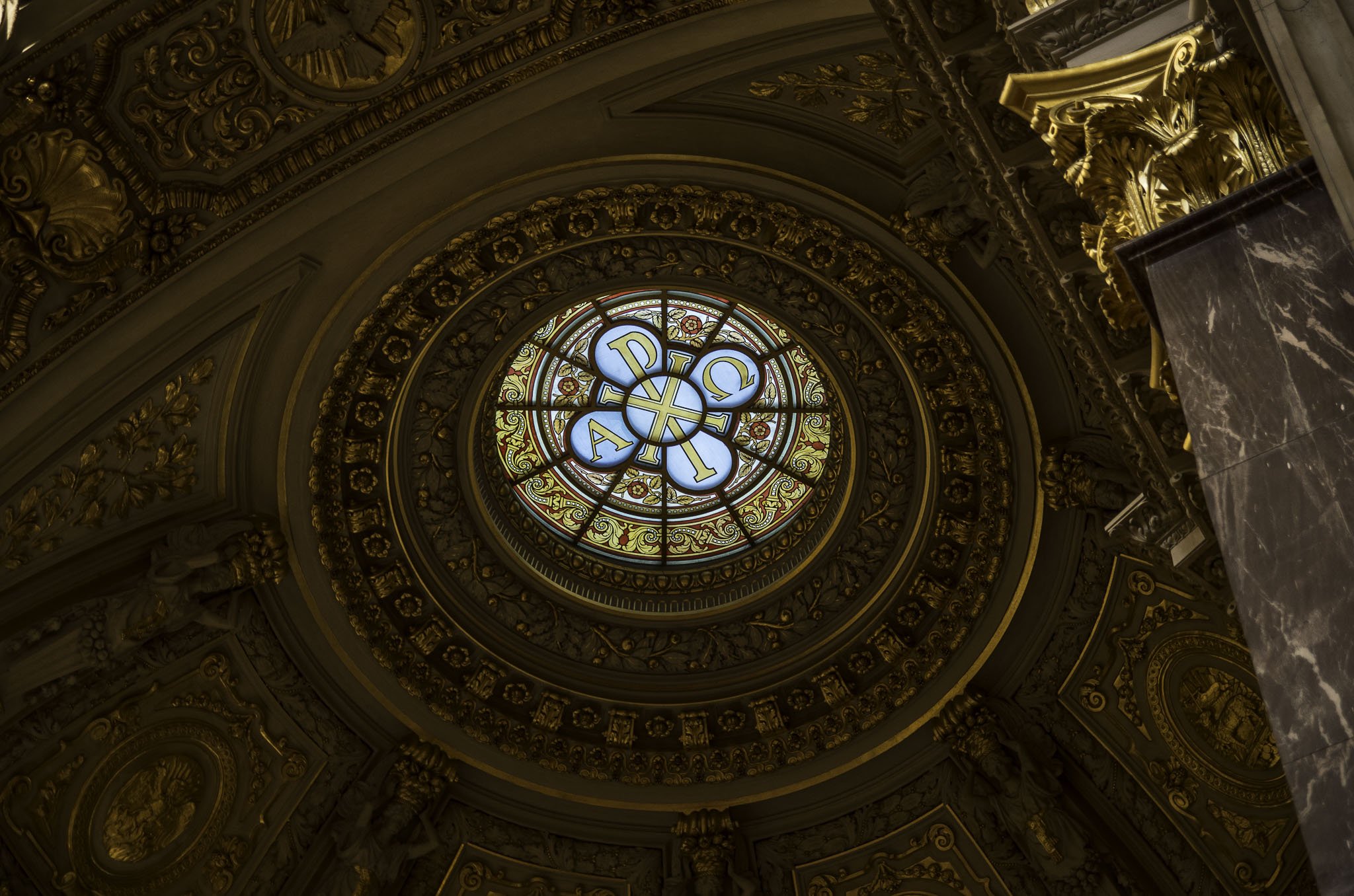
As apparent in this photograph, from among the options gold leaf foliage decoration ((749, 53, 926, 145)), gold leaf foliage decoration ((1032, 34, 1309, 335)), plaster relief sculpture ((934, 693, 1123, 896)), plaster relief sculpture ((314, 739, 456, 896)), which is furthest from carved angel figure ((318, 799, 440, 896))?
gold leaf foliage decoration ((1032, 34, 1309, 335))

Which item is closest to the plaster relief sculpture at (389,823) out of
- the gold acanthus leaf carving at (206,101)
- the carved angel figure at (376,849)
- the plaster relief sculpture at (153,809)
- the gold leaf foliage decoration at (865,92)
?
the carved angel figure at (376,849)

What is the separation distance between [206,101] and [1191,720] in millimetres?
8480

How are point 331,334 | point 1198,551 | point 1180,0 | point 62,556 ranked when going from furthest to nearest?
point 331,334 → point 62,556 → point 1198,551 → point 1180,0

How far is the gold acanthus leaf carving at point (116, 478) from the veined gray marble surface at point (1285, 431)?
7233 millimetres

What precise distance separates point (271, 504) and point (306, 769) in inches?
90.9

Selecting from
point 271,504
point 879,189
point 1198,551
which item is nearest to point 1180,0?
point 1198,551

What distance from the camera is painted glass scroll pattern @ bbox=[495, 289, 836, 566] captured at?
39.3 feet

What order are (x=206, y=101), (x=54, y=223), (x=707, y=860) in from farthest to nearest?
1. (x=707, y=860)
2. (x=206, y=101)
3. (x=54, y=223)

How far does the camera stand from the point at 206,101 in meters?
8.15

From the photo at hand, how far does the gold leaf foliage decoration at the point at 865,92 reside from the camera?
8.66 metres

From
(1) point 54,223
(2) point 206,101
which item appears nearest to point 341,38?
(2) point 206,101

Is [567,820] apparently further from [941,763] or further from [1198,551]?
[1198,551]

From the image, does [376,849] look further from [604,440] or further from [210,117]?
[210,117]

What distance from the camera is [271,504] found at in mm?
10266
